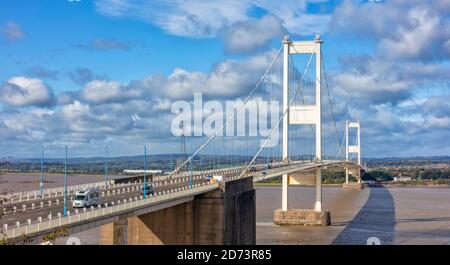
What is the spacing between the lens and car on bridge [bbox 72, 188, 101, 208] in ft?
60.4

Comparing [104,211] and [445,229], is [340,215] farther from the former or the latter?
[104,211]

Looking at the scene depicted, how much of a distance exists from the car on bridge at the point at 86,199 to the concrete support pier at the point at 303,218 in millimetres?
25084

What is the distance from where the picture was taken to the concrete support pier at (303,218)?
4291 cm

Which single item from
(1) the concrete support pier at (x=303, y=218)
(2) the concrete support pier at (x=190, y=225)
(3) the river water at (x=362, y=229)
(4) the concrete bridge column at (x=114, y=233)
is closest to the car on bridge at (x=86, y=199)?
(4) the concrete bridge column at (x=114, y=233)

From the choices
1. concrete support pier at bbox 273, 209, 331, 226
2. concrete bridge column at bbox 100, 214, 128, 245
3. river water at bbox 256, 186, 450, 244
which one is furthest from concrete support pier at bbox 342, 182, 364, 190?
concrete bridge column at bbox 100, 214, 128, 245

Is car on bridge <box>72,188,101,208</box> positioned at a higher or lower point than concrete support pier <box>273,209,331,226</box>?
higher

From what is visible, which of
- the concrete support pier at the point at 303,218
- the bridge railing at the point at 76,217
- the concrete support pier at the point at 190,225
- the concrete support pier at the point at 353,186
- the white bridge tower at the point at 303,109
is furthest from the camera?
the concrete support pier at the point at 353,186

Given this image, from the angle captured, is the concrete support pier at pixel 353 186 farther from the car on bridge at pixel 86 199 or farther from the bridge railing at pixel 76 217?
the car on bridge at pixel 86 199

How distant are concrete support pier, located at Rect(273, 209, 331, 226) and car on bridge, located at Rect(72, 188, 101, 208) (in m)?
25.1

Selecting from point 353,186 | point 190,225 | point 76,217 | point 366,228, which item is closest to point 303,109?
point 366,228

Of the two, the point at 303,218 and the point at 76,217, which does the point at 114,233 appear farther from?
the point at 303,218

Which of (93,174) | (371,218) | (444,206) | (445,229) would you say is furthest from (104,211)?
(93,174)

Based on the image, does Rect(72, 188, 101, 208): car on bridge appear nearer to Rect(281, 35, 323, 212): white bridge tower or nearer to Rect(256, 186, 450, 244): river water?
Rect(256, 186, 450, 244): river water
